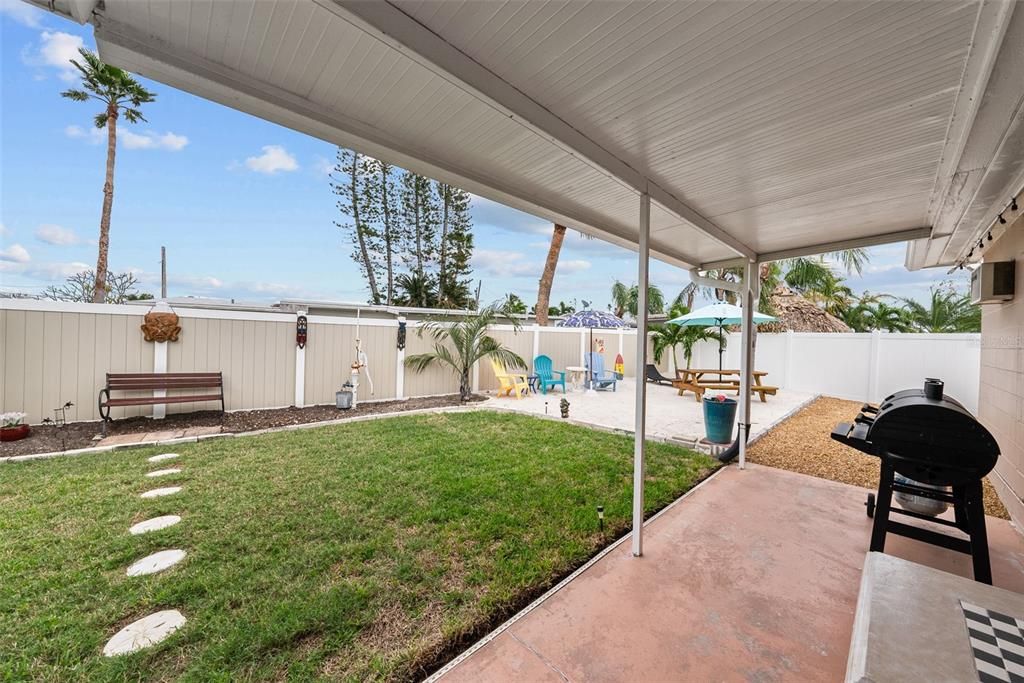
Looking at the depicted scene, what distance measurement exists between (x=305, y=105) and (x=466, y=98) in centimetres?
68

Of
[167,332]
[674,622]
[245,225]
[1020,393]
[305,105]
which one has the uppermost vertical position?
[245,225]

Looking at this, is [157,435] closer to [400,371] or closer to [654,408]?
[400,371]

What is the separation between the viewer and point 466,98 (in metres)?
1.70

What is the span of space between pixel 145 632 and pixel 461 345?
20.8 ft

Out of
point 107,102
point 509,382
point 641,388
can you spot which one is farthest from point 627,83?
point 107,102

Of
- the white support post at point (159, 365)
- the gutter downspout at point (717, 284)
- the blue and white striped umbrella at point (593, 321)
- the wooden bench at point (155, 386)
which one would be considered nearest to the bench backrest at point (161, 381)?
the wooden bench at point (155, 386)

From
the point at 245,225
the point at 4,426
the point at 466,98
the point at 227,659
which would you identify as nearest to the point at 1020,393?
the point at 466,98

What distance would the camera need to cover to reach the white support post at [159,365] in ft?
18.1

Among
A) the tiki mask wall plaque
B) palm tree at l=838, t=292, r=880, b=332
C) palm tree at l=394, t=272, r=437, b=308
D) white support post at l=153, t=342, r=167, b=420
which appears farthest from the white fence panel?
palm tree at l=394, t=272, r=437, b=308

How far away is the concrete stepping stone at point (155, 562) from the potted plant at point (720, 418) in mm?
5196

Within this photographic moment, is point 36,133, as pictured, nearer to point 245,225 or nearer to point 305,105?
point 245,225

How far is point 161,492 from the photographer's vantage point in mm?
3330

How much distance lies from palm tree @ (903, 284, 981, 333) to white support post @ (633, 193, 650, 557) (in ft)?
38.1

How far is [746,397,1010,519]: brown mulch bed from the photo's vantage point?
3.99m
